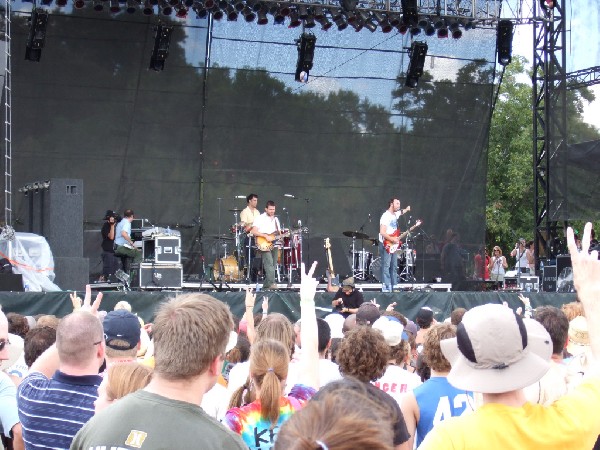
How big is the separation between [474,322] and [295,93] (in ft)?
55.5

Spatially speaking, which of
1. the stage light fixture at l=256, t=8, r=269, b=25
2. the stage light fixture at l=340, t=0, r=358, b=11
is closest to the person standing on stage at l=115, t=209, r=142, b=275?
the stage light fixture at l=256, t=8, r=269, b=25

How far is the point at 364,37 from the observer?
19453mm

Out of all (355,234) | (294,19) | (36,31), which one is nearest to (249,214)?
(355,234)

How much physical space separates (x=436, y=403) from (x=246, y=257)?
45.1ft

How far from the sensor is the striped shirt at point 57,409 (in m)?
3.53

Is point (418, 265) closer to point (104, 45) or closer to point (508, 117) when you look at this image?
point (104, 45)

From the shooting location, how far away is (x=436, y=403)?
156 inches

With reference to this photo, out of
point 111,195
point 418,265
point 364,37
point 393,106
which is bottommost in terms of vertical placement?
point 418,265

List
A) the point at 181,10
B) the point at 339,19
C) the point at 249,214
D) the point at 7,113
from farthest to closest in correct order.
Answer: the point at 339,19, the point at 249,214, the point at 181,10, the point at 7,113

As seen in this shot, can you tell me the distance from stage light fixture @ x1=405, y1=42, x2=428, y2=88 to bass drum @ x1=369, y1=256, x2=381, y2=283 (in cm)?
396

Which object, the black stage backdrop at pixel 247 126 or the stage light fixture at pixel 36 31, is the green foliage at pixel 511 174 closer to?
the black stage backdrop at pixel 247 126

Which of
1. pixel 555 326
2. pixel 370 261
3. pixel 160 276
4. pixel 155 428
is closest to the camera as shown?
pixel 155 428

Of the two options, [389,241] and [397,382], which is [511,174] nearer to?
[389,241]

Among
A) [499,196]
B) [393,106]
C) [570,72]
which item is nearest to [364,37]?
[393,106]
